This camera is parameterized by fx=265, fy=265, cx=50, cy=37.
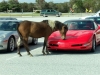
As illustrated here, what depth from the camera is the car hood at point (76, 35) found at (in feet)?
33.2

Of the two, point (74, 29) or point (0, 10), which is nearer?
point (74, 29)

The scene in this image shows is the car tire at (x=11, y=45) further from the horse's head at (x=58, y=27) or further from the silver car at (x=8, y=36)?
the horse's head at (x=58, y=27)

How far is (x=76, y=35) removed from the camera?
34.0 feet

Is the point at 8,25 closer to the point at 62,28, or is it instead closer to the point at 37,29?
the point at 37,29

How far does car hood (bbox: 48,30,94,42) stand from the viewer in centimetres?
1013

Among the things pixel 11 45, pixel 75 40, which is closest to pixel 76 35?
pixel 75 40

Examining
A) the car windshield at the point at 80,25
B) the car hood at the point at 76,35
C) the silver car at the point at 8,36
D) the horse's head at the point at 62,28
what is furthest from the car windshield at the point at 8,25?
the car windshield at the point at 80,25
